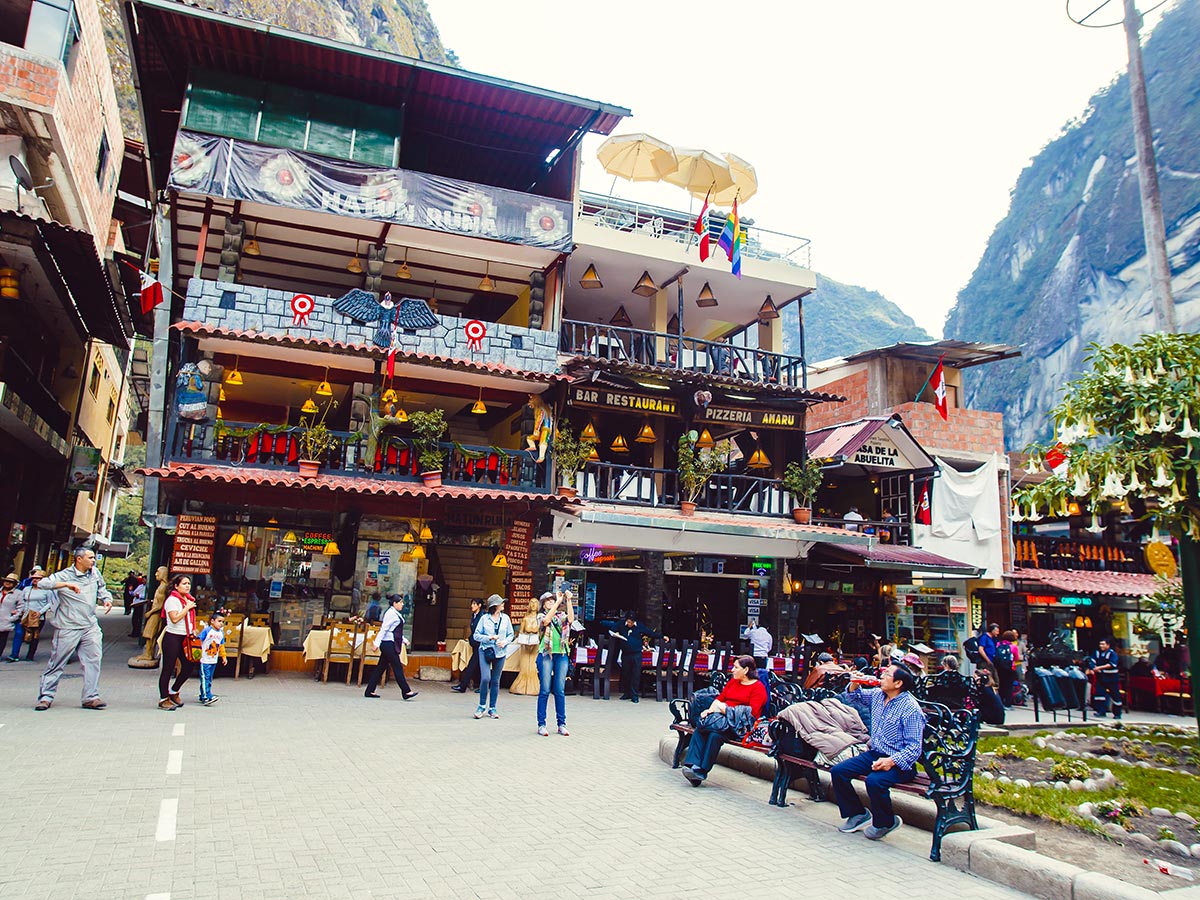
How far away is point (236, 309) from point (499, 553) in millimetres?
7465

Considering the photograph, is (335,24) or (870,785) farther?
(335,24)

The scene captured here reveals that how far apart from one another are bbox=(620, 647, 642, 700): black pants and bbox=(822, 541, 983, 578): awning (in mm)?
6561

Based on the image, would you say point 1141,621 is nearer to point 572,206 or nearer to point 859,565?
point 859,565

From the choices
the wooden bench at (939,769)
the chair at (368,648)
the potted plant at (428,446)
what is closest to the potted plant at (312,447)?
the potted plant at (428,446)

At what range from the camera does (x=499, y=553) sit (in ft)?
59.8

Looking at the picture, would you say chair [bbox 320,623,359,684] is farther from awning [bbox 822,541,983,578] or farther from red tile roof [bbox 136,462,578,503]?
awning [bbox 822,541,983,578]

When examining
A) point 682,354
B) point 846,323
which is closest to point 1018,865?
point 682,354

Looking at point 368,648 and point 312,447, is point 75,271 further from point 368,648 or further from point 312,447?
point 368,648

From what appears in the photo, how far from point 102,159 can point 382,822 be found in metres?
24.6

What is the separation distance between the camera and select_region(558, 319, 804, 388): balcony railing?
20.5 metres

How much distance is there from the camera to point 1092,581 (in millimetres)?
24969

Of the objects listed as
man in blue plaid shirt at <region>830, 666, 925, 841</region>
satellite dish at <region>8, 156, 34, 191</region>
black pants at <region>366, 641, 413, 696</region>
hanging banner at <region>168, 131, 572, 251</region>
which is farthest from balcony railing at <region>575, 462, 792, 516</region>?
satellite dish at <region>8, 156, 34, 191</region>

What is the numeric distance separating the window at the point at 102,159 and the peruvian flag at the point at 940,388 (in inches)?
980

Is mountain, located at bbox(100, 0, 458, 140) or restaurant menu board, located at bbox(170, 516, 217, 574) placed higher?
mountain, located at bbox(100, 0, 458, 140)
